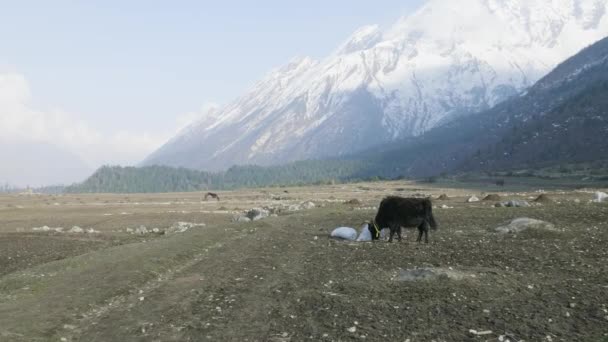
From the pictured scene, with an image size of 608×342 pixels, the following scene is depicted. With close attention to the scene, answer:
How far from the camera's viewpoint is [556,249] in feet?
84.3

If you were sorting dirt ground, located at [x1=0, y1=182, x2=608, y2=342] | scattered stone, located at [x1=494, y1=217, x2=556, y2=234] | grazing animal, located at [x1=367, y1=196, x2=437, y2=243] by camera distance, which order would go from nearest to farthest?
1. dirt ground, located at [x1=0, y1=182, x2=608, y2=342]
2. grazing animal, located at [x1=367, y1=196, x2=437, y2=243]
3. scattered stone, located at [x1=494, y1=217, x2=556, y2=234]

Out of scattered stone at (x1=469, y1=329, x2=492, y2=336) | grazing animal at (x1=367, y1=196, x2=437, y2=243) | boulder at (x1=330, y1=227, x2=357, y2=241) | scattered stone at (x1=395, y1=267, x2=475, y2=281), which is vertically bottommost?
scattered stone at (x1=469, y1=329, x2=492, y2=336)

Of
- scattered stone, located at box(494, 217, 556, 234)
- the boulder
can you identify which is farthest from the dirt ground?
the boulder

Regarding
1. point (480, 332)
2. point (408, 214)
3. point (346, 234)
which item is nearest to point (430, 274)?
point (480, 332)

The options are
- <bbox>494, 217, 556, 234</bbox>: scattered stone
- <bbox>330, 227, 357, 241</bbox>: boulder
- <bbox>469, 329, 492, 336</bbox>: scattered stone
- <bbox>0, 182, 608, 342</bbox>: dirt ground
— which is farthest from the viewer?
<bbox>330, 227, 357, 241</bbox>: boulder

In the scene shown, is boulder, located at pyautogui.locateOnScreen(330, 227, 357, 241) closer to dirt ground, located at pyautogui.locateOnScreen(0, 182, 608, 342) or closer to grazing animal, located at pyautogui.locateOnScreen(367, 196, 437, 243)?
dirt ground, located at pyautogui.locateOnScreen(0, 182, 608, 342)

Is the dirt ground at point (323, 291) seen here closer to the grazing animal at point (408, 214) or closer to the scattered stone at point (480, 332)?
the scattered stone at point (480, 332)

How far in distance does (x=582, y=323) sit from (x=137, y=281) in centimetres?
1801

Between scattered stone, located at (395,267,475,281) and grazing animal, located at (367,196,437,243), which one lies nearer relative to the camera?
scattered stone, located at (395,267,475,281)

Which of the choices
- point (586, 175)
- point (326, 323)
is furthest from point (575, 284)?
point (586, 175)

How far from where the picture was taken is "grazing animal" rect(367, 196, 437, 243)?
3108 centimetres

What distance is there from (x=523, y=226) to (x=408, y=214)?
23.7 ft

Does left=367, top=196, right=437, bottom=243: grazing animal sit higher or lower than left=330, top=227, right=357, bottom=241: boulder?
higher

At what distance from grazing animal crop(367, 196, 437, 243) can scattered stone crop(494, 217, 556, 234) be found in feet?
16.6
